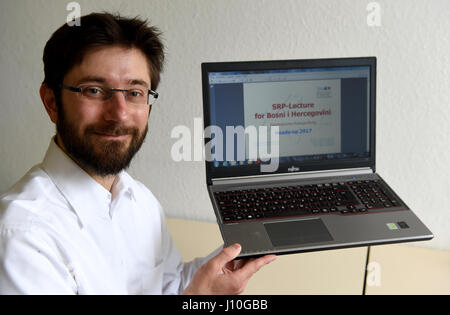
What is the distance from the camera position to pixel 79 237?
32.5 inches

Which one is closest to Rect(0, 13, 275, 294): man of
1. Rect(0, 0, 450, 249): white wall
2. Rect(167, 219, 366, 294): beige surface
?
Rect(167, 219, 366, 294): beige surface

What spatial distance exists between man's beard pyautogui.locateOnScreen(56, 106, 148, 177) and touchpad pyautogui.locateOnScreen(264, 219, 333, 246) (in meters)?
0.36

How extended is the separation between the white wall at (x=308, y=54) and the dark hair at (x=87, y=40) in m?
0.42

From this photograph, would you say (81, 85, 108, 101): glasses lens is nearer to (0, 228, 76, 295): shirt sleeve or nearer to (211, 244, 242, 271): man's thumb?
(0, 228, 76, 295): shirt sleeve

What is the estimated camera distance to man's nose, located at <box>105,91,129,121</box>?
866 mm

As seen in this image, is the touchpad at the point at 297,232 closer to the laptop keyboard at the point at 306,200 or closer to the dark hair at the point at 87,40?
the laptop keyboard at the point at 306,200

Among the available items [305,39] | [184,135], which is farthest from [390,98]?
[184,135]

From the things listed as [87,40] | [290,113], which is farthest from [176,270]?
[87,40]

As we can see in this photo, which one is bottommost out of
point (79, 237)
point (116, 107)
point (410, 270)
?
point (410, 270)

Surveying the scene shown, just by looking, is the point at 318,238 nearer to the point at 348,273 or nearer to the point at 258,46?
the point at 348,273

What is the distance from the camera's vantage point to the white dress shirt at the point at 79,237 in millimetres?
719

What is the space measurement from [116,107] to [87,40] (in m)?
0.15

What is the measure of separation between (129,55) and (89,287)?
0.48 metres
